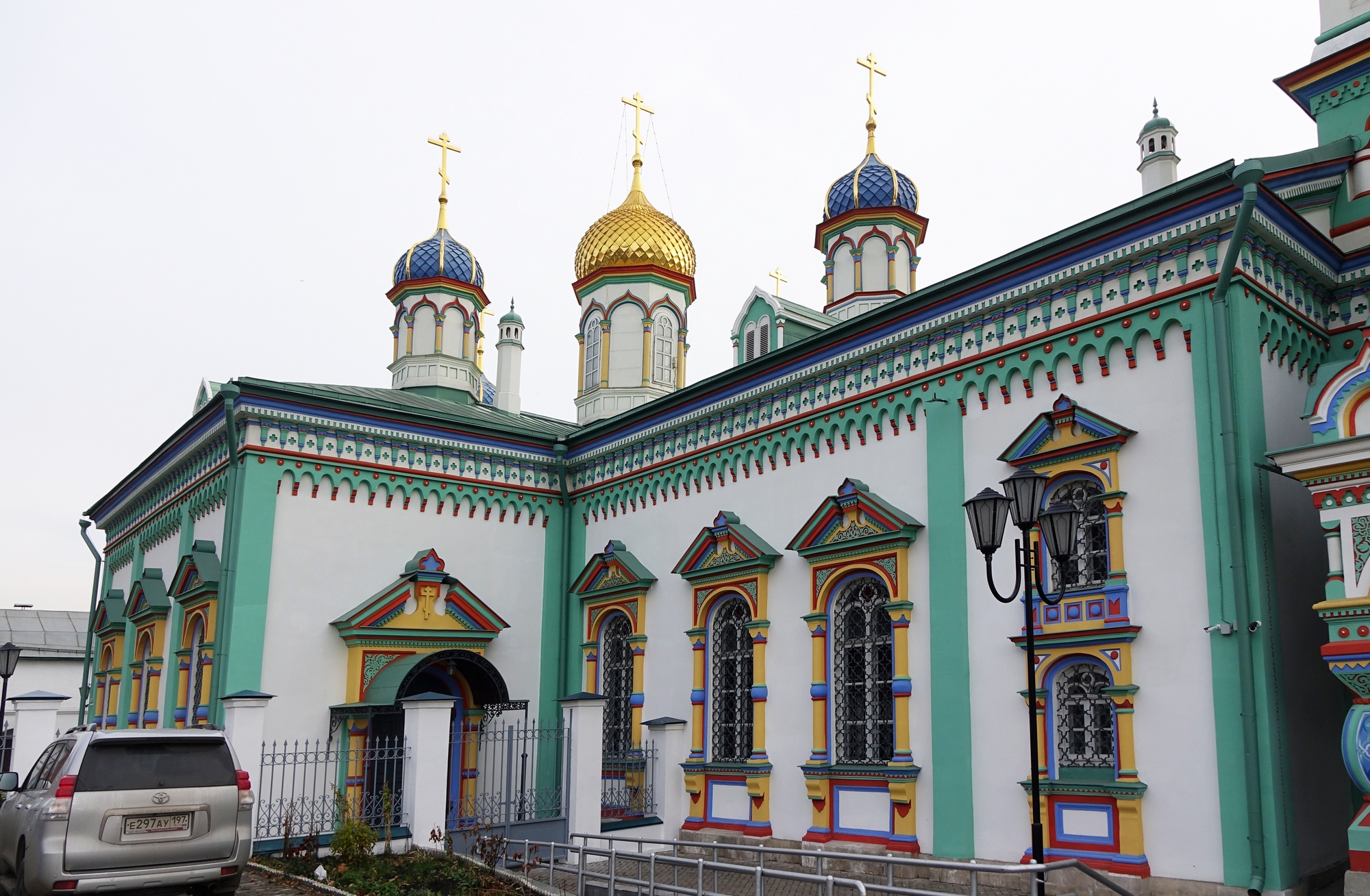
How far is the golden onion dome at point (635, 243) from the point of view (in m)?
19.1

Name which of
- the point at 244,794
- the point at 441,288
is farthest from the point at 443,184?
the point at 244,794

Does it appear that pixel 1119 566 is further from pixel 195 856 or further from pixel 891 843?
pixel 195 856

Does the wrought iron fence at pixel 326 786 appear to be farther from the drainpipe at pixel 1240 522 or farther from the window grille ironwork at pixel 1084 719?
the drainpipe at pixel 1240 522

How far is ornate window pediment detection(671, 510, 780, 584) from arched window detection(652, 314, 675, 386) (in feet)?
17.6

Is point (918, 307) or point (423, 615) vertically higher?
point (918, 307)

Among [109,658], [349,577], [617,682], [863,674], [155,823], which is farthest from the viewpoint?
[109,658]

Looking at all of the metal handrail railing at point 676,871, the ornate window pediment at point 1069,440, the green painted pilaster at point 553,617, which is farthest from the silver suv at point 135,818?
the green painted pilaster at point 553,617

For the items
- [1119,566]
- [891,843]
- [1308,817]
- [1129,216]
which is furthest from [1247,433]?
[891,843]

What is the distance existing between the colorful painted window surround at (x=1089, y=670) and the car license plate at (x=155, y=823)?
6456 millimetres

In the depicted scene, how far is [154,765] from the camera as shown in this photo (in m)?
7.73

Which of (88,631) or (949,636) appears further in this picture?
(88,631)

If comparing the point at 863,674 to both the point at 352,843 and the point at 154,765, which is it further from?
the point at 154,765

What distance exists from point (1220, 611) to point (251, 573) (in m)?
10.3

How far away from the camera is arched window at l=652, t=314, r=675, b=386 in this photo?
62.3 feet
